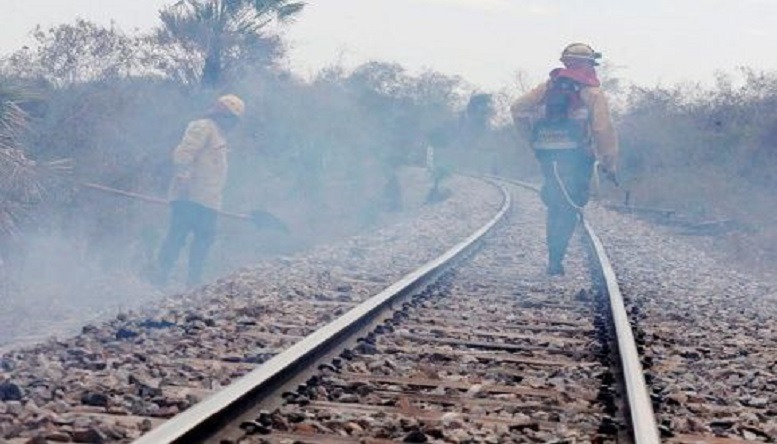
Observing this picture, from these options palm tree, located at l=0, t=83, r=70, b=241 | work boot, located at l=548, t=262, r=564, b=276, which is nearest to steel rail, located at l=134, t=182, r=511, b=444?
work boot, located at l=548, t=262, r=564, b=276

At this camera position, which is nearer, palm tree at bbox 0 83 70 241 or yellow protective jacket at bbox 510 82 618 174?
yellow protective jacket at bbox 510 82 618 174

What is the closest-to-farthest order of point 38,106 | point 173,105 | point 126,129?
point 38,106, point 126,129, point 173,105

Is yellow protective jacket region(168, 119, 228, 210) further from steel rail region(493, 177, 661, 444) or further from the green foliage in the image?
the green foliage

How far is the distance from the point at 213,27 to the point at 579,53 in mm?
19331

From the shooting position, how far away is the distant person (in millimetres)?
11352

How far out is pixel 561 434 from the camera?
5.10 metres

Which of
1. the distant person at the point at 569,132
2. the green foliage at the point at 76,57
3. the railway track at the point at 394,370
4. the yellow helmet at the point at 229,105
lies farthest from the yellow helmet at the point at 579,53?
the green foliage at the point at 76,57

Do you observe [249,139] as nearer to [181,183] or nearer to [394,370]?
[181,183]

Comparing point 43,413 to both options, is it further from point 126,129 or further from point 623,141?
point 623,141

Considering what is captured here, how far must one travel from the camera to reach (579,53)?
11336 mm

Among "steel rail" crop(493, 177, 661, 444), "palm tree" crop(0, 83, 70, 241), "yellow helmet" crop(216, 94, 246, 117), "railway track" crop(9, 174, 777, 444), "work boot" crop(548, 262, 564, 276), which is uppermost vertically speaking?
"yellow helmet" crop(216, 94, 246, 117)

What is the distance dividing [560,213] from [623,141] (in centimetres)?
3701

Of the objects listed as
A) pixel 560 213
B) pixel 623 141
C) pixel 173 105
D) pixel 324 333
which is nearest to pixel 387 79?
pixel 623 141

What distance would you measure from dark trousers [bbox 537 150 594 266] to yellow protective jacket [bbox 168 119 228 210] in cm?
304
